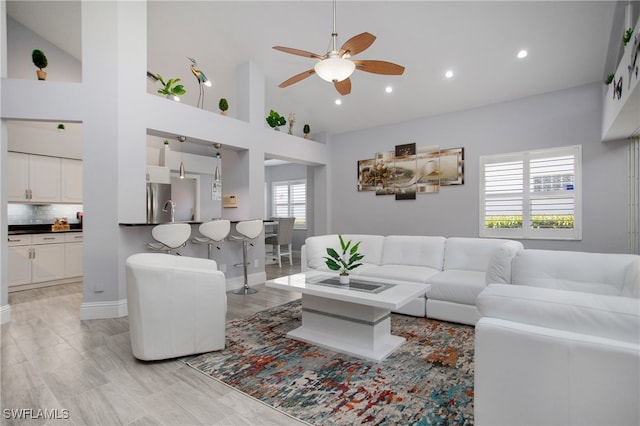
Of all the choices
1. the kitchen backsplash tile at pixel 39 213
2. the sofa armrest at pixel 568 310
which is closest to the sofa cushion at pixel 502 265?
the sofa armrest at pixel 568 310

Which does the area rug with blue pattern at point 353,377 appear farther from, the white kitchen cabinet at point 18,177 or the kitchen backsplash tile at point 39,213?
the kitchen backsplash tile at point 39,213

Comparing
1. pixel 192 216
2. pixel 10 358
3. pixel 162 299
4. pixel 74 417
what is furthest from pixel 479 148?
pixel 192 216

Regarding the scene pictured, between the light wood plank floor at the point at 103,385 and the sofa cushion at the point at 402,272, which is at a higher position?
the sofa cushion at the point at 402,272

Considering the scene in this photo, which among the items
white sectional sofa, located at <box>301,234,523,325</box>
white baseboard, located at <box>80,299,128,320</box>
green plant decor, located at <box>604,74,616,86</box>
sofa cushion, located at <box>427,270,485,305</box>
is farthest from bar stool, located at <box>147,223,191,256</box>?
green plant decor, located at <box>604,74,616,86</box>

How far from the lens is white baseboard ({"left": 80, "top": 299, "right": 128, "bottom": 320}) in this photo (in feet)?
11.6

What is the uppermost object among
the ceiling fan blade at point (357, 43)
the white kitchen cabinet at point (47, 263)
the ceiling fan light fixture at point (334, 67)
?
the ceiling fan blade at point (357, 43)

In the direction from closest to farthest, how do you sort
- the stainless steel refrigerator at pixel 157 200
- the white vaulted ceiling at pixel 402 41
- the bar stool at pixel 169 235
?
the bar stool at pixel 169 235, the white vaulted ceiling at pixel 402 41, the stainless steel refrigerator at pixel 157 200

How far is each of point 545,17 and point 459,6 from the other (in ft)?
3.16

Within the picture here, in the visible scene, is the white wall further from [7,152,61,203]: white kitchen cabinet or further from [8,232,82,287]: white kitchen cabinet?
[8,232,82,287]: white kitchen cabinet

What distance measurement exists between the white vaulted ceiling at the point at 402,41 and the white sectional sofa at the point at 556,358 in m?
3.72

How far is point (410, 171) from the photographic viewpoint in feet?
19.6

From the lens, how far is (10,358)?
2.54m

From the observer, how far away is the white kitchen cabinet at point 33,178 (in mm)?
4973

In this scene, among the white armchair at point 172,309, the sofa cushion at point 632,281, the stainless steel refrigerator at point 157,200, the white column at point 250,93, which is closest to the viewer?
the sofa cushion at point 632,281
